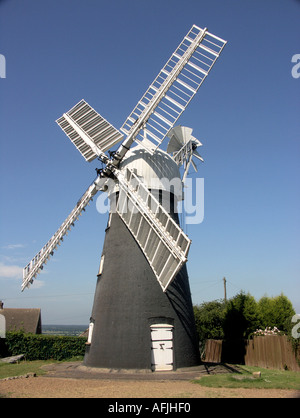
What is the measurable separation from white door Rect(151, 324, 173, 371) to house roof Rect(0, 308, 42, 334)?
24.9 meters

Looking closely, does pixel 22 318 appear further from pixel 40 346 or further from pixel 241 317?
pixel 241 317

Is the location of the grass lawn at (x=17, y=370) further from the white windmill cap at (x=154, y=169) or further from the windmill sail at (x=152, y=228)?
the white windmill cap at (x=154, y=169)

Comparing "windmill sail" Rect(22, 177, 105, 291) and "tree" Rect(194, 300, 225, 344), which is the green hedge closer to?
"windmill sail" Rect(22, 177, 105, 291)

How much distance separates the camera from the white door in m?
12.3

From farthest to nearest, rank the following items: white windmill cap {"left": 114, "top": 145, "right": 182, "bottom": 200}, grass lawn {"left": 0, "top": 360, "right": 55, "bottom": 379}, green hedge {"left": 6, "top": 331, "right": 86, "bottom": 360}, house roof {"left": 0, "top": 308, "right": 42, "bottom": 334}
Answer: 1. house roof {"left": 0, "top": 308, "right": 42, "bottom": 334}
2. green hedge {"left": 6, "top": 331, "right": 86, "bottom": 360}
3. white windmill cap {"left": 114, "top": 145, "right": 182, "bottom": 200}
4. grass lawn {"left": 0, "top": 360, "right": 55, "bottom": 379}

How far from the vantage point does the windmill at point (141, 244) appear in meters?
12.4

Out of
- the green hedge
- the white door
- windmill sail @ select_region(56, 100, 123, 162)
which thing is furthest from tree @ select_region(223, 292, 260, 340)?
windmill sail @ select_region(56, 100, 123, 162)

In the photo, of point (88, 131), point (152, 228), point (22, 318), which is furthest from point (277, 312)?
point (22, 318)

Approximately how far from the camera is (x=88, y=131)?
15758mm

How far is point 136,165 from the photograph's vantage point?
14.8 metres

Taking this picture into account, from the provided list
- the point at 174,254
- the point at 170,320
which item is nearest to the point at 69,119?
the point at 174,254

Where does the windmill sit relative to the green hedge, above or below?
above
